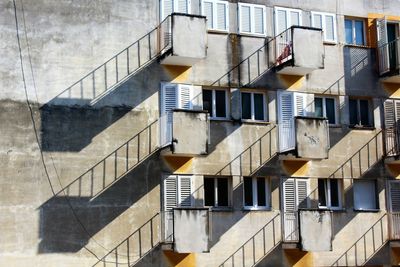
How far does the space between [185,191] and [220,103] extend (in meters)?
3.84

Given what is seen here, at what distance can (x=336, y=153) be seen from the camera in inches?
1151

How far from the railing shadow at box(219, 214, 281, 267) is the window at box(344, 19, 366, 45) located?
27.8 ft

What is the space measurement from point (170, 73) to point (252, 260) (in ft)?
24.7

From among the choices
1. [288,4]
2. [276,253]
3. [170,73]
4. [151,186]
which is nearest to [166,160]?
[151,186]

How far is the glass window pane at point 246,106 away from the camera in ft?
93.2

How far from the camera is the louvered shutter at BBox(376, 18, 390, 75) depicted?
3028 centimetres

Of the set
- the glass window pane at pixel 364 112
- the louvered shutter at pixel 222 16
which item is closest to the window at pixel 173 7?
the louvered shutter at pixel 222 16

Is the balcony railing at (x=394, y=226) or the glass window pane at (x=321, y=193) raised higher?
the glass window pane at (x=321, y=193)

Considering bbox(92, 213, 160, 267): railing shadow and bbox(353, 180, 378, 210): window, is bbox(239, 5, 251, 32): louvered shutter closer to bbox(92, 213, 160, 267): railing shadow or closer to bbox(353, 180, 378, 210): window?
bbox(353, 180, 378, 210): window

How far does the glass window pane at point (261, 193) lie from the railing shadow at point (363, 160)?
9.23ft

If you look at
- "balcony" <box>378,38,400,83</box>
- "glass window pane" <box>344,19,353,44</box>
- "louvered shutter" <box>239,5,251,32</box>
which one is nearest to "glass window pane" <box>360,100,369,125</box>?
"balcony" <box>378,38,400,83</box>

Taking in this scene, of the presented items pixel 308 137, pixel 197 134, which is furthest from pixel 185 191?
pixel 308 137

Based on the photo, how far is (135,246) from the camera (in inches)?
1005

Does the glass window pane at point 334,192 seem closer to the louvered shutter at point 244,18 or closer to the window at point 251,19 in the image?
the window at point 251,19
